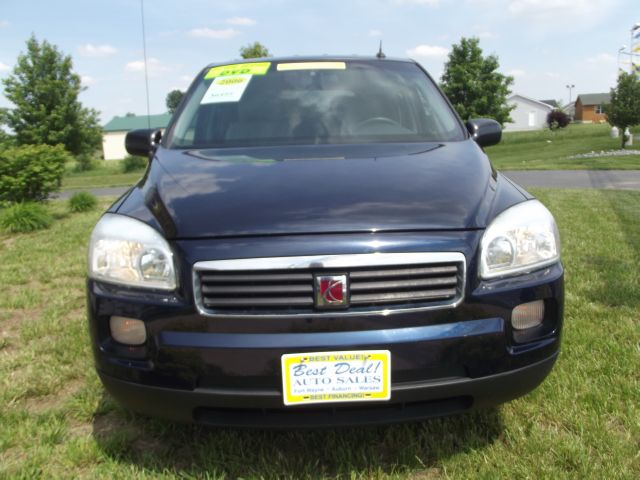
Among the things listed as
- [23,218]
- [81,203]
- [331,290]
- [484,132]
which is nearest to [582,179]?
[81,203]

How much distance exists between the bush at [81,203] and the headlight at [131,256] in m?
7.74

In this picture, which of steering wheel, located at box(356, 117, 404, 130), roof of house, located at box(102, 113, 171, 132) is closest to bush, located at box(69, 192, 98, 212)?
steering wheel, located at box(356, 117, 404, 130)

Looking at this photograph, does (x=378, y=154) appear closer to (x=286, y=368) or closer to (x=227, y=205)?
(x=227, y=205)

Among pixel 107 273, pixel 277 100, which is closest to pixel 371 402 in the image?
pixel 107 273

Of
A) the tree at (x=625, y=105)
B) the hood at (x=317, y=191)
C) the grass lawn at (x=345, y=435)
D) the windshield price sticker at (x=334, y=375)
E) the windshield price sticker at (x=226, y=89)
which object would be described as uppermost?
the tree at (x=625, y=105)

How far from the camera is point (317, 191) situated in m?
1.99

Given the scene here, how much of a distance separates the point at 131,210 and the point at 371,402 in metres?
1.11

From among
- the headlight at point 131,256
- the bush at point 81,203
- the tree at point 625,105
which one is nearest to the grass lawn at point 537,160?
the tree at point 625,105

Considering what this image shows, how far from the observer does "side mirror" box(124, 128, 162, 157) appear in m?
3.07

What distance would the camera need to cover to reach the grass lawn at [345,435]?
2064 mm

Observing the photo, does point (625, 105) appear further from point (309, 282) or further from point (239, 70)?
point (309, 282)

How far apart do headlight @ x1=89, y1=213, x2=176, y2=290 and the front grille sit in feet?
0.48

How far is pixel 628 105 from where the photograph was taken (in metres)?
30.7

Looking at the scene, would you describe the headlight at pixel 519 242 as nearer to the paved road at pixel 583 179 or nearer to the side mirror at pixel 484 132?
the side mirror at pixel 484 132
